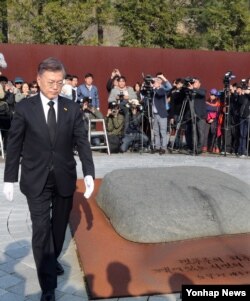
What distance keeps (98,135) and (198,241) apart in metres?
6.69

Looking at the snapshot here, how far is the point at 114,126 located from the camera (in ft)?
39.2

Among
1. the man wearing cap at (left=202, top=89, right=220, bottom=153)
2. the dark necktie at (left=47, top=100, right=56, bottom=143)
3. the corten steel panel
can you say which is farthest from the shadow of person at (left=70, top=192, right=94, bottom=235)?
the man wearing cap at (left=202, top=89, right=220, bottom=153)

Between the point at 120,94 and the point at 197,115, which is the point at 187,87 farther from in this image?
the point at 120,94

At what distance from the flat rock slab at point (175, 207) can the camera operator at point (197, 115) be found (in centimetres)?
535

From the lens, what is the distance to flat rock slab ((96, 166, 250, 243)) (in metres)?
5.41

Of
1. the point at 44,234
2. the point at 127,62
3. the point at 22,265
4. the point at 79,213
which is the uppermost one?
the point at 127,62

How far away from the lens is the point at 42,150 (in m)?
4.01

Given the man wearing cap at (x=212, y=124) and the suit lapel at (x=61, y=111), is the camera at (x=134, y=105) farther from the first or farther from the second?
the suit lapel at (x=61, y=111)

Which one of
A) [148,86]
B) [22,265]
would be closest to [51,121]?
[22,265]

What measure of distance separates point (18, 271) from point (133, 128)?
24.7ft

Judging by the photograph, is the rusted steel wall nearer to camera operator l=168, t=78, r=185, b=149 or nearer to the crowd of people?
the crowd of people

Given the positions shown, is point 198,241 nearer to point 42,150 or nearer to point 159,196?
point 159,196

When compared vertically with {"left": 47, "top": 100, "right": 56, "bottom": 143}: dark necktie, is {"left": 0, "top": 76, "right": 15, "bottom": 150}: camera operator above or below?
below

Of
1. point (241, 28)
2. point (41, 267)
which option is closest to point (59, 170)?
point (41, 267)
